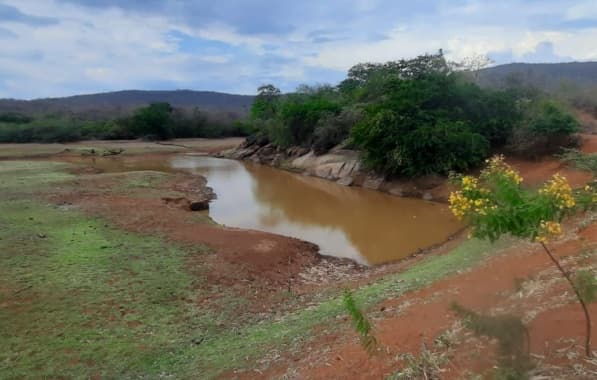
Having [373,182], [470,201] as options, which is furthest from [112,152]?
[470,201]

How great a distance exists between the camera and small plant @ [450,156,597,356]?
3744 mm

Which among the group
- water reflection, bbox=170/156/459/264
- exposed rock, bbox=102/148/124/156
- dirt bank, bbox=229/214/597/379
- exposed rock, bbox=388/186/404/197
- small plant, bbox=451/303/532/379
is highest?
small plant, bbox=451/303/532/379

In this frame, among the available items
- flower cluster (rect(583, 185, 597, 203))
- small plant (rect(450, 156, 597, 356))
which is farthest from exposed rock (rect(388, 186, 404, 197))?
small plant (rect(450, 156, 597, 356))

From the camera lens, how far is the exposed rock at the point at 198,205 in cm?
2062

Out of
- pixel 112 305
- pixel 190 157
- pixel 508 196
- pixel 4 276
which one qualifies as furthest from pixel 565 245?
pixel 190 157

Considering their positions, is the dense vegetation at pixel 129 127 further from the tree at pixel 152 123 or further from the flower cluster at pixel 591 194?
the flower cluster at pixel 591 194

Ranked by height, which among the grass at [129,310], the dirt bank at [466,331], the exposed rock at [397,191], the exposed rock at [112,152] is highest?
the dirt bank at [466,331]

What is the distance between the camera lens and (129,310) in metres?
8.57

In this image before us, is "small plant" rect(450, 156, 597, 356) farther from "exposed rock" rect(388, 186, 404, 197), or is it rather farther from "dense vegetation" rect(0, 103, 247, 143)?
"dense vegetation" rect(0, 103, 247, 143)

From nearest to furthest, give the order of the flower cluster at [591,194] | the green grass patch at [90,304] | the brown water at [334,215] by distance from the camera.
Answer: the flower cluster at [591,194] < the green grass patch at [90,304] < the brown water at [334,215]

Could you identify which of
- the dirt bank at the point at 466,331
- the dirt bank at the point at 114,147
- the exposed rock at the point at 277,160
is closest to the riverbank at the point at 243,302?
the dirt bank at the point at 466,331

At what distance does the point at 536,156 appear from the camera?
80.3ft

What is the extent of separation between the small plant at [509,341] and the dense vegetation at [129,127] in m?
62.4

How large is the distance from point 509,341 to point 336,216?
52.8 ft
